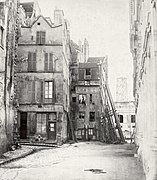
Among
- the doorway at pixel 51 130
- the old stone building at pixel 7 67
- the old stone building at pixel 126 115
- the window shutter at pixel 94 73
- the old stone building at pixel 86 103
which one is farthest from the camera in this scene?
the old stone building at pixel 126 115

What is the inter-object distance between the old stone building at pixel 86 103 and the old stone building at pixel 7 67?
776 inches

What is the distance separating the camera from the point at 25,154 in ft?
61.3

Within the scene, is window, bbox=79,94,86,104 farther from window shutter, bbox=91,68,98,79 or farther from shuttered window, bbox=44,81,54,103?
shuttered window, bbox=44,81,54,103

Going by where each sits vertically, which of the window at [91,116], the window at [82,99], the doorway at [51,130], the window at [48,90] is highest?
the window at [48,90]

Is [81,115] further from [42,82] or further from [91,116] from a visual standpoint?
[42,82]

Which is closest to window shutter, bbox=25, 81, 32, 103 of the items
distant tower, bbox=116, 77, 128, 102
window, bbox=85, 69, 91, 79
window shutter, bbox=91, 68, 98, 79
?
window, bbox=85, 69, 91, 79

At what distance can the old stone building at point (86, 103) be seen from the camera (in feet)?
128

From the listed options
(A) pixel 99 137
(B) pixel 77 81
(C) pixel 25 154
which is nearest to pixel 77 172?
(C) pixel 25 154

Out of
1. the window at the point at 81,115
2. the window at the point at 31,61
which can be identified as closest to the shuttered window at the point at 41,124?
the window at the point at 31,61

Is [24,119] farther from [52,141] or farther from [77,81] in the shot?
[77,81]

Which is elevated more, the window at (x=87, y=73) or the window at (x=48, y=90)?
the window at (x=87, y=73)

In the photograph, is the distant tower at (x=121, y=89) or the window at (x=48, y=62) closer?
the window at (x=48, y=62)

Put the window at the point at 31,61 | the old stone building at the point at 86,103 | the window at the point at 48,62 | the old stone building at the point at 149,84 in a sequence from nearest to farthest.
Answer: the old stone building at the point at 149,84 → the window at the point at 48,62 → the window at the point at 31,61 → the old stone building at the point at 86,103

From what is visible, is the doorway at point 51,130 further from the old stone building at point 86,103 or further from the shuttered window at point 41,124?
the old stone building at point 86,103
